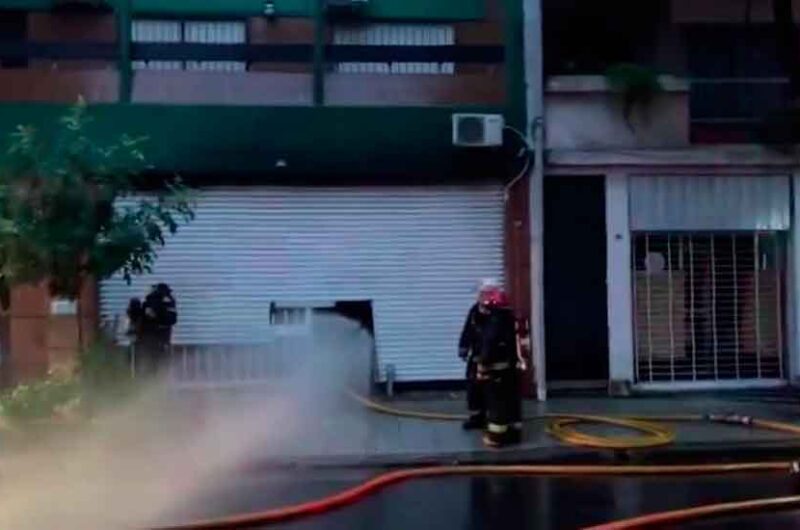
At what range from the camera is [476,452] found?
561 inches

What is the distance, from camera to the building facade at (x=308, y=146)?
17.9 metres

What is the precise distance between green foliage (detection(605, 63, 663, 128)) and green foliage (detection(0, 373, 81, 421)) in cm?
791

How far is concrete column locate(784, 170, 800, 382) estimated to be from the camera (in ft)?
61.4

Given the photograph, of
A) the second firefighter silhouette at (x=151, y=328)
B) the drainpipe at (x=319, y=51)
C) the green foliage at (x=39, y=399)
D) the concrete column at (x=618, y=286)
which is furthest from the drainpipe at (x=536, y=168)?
the green foliage at (x=39, y=399)

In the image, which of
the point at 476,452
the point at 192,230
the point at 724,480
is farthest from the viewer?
the point at 192,230

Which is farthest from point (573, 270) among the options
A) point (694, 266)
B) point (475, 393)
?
point (475, 393)

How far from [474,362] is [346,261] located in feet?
12.7

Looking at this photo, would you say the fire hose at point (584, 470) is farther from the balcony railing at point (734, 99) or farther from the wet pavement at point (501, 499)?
the balcony railing at point (734, 99)

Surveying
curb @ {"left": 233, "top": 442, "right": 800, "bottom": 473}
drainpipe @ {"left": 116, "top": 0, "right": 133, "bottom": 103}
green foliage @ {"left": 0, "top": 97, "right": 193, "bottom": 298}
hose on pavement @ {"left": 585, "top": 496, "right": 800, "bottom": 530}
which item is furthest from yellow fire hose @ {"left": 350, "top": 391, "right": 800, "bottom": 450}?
drainpipe @ {"left": 116, "top": 0, "right": 133, "bottom": 103}

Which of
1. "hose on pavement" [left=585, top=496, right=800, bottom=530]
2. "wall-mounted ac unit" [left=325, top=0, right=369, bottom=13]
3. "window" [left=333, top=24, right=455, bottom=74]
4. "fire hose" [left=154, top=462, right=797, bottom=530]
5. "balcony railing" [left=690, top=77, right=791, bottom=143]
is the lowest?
"fire hose" [left=154, top=462, right=797, bottom=530]

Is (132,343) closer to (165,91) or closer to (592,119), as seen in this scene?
(165,91)

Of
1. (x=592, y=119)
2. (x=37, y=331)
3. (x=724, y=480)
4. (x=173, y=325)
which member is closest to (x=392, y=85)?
(x=592, y=119)

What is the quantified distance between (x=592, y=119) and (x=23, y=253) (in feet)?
25.5

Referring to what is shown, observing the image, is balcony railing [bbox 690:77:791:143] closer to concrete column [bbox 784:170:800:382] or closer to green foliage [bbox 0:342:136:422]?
concrete column [bbox 784:170:800:382]
